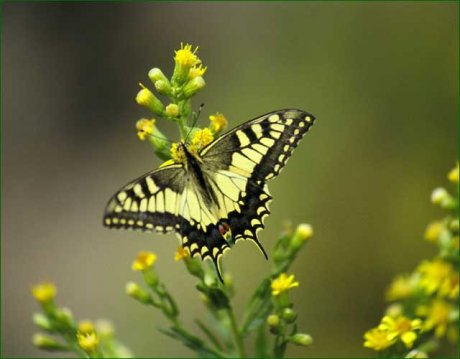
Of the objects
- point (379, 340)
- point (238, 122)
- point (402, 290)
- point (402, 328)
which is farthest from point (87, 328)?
point (238, 122)

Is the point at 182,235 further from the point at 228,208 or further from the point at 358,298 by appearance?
the point at 358,298

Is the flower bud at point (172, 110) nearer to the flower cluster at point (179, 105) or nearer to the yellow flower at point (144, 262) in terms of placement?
the flower cluster at point (179, 105)

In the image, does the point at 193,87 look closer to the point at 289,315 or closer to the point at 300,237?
the point at 300,237

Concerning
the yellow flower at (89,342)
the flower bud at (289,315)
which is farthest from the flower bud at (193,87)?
the yellow flower at (89,342)

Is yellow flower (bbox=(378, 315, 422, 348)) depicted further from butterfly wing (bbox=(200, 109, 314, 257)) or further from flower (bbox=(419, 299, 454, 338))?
butterfly wing (bbox=(200, 109, 314, 257))

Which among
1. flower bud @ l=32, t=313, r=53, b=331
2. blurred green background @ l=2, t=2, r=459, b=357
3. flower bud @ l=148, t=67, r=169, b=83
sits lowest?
flower bud @ l=32, t=313, r=53, b=331

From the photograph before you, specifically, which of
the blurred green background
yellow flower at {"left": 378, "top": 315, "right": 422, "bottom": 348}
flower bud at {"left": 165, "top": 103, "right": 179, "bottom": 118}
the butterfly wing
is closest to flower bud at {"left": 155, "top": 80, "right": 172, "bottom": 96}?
flower bud at {"left": 165, "top": 103, "right": 179, "bottom": 118}

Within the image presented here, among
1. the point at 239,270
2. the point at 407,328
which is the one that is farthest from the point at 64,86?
the point at 407,328

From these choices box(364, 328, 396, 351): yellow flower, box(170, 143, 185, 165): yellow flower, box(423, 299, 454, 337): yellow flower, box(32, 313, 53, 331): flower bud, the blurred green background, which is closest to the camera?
box(364, 328, 396, 351): yellow flower
